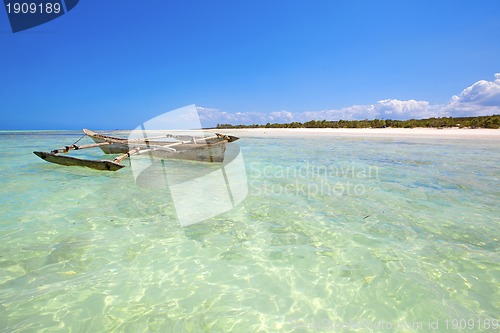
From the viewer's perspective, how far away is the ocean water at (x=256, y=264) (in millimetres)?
2289

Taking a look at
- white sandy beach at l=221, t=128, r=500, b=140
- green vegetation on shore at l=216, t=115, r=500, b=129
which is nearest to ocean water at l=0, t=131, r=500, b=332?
white sandy beach at l=221, t=128, r=500, b=140

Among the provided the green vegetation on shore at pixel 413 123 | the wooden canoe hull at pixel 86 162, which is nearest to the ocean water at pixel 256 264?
the wooden canoe hull at pixel 86 162

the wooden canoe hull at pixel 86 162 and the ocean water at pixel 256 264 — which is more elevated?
the wooden canoe hull at pixel 86 162

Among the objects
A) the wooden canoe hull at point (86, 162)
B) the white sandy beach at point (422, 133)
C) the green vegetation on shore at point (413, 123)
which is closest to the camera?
the wooden canoe hull at point (86, 162)

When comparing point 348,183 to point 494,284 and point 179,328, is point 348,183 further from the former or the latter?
point 179,328

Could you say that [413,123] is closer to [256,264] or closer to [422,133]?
[422,133]

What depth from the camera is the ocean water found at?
7.51 feet

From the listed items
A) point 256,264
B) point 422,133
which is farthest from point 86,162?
point 422,133

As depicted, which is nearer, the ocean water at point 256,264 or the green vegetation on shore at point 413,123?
the ocean water at point 256,264

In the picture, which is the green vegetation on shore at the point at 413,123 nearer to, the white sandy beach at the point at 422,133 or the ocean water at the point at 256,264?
the white sandy beach at the point at 422,133

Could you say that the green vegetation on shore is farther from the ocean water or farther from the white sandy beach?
the ocean water

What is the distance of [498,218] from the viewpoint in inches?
175

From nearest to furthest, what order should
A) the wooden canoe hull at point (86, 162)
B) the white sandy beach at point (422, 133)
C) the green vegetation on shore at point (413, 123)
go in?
the wooden canoe hull at point (86, 162) < the white sandy beach at point (422, 133) < the green vegetation on shore at point (413, 123)

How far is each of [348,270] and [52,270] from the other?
3.52m
